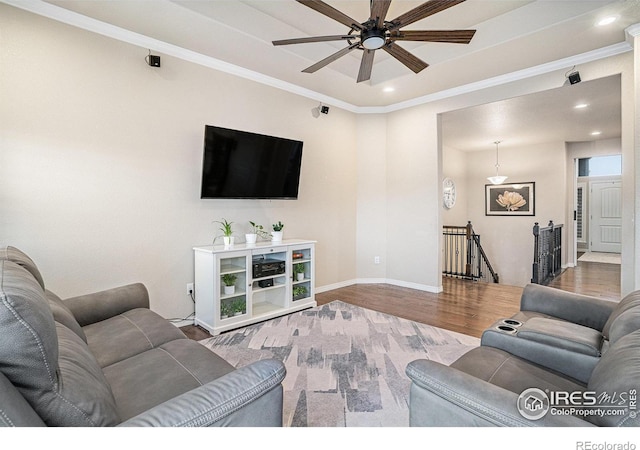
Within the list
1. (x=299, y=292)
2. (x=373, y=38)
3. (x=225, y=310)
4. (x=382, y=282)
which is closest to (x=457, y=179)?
(x=382, y=282)

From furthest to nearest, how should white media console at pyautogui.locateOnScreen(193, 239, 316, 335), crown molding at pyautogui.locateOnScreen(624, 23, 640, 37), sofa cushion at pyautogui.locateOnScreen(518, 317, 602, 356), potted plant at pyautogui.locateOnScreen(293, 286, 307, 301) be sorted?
potted plant at pyautogui.locateOnScreen(293, 286, 307, 301) → white media console at pyautogui.locateOnScreen(193, 239, 316, 335) → crown molding at pyautogui.locateOnScreen(624, 23, 640, 37) → sofa cushion at pyautogui.locateOnScreen(518, 317, 602, 356)

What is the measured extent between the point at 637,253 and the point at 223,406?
→ 11.8 feet

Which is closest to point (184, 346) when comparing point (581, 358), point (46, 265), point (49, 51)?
point (46, 265)

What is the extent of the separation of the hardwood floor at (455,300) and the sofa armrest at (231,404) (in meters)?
2.16

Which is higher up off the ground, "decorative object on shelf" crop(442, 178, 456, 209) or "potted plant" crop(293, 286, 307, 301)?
"decorative object on shelf" crop(442, 178, 456, 209)

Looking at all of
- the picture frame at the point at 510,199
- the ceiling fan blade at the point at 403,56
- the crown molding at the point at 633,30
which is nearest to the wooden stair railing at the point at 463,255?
the picture frame at the point at 510,199

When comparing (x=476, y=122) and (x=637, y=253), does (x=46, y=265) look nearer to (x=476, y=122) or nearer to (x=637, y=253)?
(x=637, y=253)

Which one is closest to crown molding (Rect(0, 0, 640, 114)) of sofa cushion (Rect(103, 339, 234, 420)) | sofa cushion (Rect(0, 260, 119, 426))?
sofa cushion (Rect(0, 260, 119, 426))

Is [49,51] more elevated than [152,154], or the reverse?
[49,51]

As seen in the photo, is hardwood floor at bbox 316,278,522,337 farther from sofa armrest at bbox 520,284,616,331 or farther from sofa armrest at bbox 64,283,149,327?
sofa armrest at bbox 64,283,149,327

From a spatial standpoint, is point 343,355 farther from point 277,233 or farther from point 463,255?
point 463,255

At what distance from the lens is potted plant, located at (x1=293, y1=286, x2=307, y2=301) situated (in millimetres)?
3793

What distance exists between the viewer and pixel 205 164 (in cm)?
326

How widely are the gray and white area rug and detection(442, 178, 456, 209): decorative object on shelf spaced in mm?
4594
